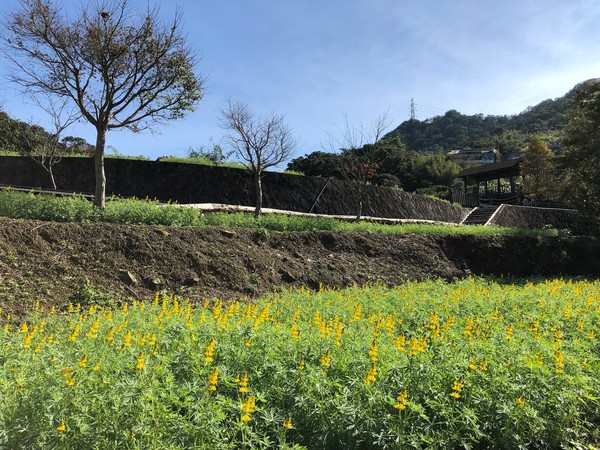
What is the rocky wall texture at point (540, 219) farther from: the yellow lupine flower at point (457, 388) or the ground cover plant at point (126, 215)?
the yellow lupine flower at point (457, 388)

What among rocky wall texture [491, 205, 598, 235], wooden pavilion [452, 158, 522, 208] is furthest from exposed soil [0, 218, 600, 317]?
wooden pavilion [452, 158, 522, 208]

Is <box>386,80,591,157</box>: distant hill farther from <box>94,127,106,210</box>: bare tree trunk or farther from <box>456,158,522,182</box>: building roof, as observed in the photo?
<box>94,127,106,210</box>: bare tree trunk

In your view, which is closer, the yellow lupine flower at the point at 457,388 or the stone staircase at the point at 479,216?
the yellow lupine flower at the point at 457,388

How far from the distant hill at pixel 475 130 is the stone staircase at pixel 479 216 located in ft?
166

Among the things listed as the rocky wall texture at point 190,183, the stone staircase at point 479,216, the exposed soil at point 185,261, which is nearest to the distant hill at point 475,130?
the stone staircase at point 479,216

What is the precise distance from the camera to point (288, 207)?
54.2 feet

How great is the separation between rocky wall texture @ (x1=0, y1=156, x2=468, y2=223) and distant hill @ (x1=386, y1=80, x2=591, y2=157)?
60152 mm

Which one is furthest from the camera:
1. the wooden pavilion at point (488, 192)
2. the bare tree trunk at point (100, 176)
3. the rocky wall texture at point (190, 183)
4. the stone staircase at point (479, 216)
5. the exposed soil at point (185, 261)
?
the wooden pavilion at point (488, 192)

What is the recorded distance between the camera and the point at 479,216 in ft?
77.9

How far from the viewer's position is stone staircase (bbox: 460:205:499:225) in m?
22.3

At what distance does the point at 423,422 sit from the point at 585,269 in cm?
1716

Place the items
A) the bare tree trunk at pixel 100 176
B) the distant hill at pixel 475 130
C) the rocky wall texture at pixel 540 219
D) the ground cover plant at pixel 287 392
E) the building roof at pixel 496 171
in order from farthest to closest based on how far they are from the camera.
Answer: the distant hill at pixel 475 130
the building roof at pixel 496 171
the rocky wall texture at pixel 540 219
the bare tree trunk at pixel 100 176
the ground cover plant at pixel 287 392

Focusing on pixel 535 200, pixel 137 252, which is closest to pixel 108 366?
pixel 137 252

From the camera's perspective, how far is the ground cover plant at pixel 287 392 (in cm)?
225
